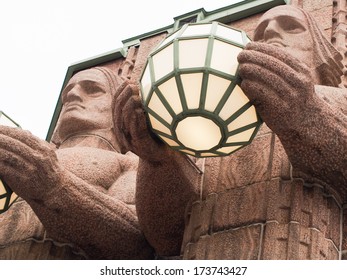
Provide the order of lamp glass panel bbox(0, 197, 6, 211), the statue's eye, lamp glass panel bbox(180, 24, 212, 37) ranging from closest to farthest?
lamp glass panel bbox(180, 24, 212, 37), lamp glass panel bbox(0, 197, 6, 211), the statue's eye

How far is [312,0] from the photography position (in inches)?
375

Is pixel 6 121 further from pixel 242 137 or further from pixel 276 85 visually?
pixel 276 85

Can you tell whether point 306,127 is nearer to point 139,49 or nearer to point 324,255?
point 324,255

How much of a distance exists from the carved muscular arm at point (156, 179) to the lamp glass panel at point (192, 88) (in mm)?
623

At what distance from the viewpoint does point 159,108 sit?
4.82m

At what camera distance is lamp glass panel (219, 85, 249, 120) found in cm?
470

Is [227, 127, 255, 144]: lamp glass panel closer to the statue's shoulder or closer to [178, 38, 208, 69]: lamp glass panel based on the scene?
[178, 38, 208, 69]: lamp glass panel

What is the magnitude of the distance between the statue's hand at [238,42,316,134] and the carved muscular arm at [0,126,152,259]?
183cm

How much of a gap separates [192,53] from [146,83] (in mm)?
383

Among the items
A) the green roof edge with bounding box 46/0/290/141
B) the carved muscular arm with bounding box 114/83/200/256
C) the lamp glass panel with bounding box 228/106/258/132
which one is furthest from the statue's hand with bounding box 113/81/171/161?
the green roof edge with bounding box 46/0/290/141

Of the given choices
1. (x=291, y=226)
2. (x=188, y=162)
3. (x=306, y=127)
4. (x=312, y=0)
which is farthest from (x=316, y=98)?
(x=312, y=0)

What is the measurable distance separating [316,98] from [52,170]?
6.96ft

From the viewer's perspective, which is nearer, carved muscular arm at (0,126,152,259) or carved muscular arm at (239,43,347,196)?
carved muscular arm at (239,43,347,196)

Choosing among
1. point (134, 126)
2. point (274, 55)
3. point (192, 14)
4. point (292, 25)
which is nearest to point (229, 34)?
point (274, 55)
